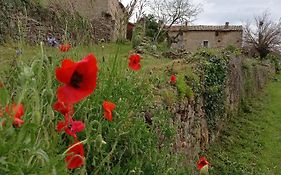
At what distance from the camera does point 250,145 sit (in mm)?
8609

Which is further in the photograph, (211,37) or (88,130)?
(211,37)

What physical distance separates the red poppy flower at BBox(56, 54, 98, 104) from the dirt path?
5141mm

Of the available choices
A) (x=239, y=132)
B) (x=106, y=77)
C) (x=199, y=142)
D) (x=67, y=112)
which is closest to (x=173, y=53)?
(x=239, y=132)

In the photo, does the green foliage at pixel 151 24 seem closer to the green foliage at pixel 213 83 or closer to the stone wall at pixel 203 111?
the stone wall at pixel 203 111

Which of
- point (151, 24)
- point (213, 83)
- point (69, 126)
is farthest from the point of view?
Answer: point (213, 83)

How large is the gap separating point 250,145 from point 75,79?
313 inches

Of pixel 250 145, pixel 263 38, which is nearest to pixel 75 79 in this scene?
pixel 250 145

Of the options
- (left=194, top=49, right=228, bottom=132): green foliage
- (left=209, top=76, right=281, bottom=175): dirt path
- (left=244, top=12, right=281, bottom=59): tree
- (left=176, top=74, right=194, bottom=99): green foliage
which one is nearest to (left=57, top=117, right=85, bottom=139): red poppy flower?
(left=176, top=74, right=194, bottom=99): green foliage

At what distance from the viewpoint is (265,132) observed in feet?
32.4

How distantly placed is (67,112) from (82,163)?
0.22 m

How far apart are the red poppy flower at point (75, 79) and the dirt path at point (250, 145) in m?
5.14

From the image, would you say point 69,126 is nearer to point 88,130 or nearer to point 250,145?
point 88,130

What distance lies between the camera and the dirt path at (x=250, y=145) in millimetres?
6928

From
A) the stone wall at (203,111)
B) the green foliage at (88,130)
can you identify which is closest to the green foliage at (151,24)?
the green foliage at (88,130)
